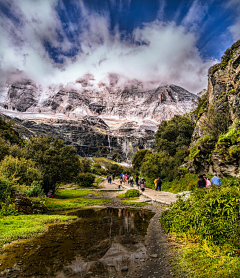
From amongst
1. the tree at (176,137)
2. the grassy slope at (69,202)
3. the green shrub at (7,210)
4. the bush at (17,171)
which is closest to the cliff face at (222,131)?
the tree at (176,137)

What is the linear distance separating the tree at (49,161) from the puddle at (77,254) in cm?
1486

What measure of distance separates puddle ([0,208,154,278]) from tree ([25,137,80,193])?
1486 centimetres

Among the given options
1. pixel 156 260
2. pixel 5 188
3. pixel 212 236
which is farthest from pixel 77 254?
pixel 5 188

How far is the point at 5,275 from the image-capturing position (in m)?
4.34

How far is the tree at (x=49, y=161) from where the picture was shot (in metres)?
21.8

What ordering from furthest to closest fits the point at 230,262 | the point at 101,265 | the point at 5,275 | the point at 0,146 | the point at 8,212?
1. the point at 0,146
2. the point at 8,212
3. the point at 101,265
4. the point at 5,275
5. the point at 230,262

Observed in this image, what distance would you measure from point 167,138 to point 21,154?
3584 centimetres

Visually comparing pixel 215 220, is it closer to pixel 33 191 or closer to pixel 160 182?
pixel 33 191

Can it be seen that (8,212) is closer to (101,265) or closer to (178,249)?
(101,265)

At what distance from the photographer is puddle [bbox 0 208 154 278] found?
4547 millimetres

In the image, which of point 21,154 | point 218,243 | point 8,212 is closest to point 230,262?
point 218,243

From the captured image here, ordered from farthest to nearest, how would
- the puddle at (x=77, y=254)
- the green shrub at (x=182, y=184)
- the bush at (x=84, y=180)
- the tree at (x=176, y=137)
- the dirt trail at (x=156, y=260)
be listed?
the tree at (x=176, y=137) < the bush at (x=84, y=180) < the green shrub at (x=182, y=184) < the puddle at (x=77, y=254) < the dirt trail at (x=156, y=260)

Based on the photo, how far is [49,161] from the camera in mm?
22328

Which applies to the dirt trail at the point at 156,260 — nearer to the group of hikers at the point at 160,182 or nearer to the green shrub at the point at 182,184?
the group of hikers at the point at 160,182
